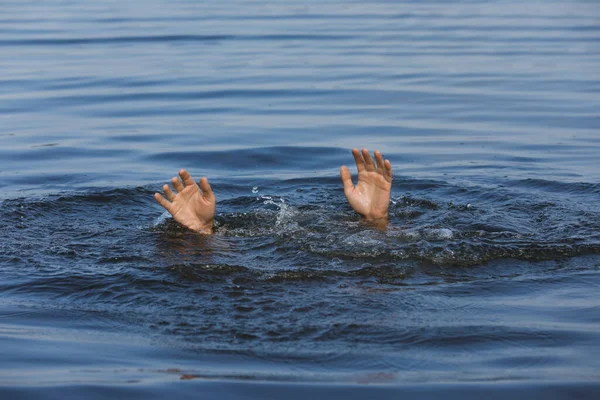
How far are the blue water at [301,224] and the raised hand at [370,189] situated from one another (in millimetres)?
208

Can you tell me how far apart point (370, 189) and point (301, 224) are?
0.60 meters

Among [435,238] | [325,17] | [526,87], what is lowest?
[435,238]

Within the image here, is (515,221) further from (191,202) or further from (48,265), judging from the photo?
(48,265)

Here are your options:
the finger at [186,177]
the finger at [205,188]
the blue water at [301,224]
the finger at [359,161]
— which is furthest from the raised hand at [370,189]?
the finger at [186,177]

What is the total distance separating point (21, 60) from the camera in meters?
15.7

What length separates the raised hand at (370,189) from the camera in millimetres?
6910

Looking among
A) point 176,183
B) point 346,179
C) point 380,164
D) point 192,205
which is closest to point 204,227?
point 192,205

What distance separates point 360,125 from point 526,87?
10.4 feet

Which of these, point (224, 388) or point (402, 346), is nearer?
point (224, 388)

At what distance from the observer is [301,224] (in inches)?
273

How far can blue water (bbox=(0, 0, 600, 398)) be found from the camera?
4.40m

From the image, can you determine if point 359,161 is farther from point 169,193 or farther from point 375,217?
point 169,193

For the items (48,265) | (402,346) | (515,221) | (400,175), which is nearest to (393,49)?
(400,175)

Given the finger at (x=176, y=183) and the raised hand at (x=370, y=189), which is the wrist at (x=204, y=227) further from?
the raised hand at (x=370, y=189)
